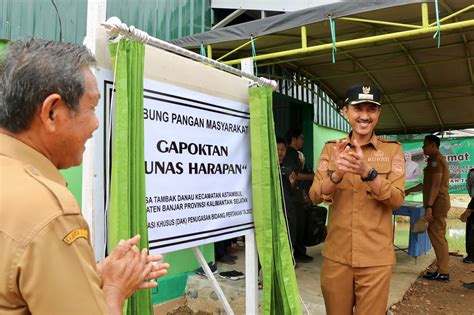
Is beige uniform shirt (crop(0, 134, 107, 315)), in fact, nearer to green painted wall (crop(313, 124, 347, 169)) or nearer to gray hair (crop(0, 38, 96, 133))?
gray hair (crop(0, 38, 96, 133))

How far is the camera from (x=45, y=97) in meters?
0.90

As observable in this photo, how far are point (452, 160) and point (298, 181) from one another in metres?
7.17

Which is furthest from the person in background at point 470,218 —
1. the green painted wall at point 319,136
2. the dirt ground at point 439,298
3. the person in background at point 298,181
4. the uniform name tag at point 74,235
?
the uniform name tag at point 74,235

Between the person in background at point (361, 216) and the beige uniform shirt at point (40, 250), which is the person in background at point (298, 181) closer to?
the person in background at point (361, 216)

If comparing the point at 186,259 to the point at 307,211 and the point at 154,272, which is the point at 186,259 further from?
the point at 154,272

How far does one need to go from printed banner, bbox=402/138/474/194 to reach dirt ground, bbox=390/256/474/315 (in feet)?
15.5

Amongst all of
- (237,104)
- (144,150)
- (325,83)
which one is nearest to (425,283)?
(325,83)

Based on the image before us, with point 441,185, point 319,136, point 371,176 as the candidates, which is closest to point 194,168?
point 371,176

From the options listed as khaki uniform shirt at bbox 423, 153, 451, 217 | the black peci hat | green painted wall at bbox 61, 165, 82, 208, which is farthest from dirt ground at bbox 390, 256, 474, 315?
green painted wall at bbox 61, 165, 82, 208

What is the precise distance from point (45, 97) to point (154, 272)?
66 centimetres

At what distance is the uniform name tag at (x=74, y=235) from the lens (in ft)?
2.67

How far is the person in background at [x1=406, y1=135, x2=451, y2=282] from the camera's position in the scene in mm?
5535

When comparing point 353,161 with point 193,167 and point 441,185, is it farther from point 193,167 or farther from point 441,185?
point 441,185

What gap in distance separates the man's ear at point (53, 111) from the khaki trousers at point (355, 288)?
1975 millimetres
